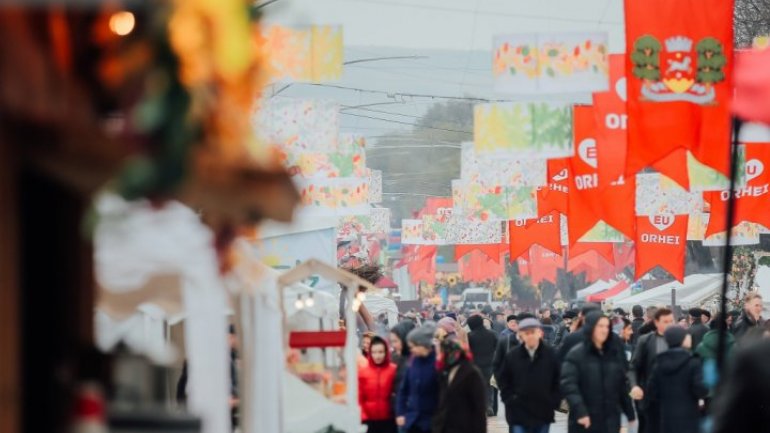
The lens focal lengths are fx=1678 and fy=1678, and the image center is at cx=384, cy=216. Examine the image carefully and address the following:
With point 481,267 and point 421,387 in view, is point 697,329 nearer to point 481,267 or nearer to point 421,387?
point 421,387

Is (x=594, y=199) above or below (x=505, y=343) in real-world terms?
above

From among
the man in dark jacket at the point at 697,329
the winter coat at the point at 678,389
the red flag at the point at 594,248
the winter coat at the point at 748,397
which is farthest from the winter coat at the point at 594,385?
the red flag at the point at 594,248

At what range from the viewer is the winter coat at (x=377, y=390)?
17.0 m

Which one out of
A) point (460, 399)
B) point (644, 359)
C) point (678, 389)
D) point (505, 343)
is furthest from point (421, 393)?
point (505, 343)

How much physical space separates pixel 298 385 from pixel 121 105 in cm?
1151

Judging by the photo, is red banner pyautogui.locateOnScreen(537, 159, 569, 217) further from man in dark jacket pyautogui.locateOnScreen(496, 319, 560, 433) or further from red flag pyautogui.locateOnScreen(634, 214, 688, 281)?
man in dark jacket pyautogui.locateOnScreen(496, 319, 560, 433)

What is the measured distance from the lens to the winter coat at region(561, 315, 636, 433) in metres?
15.4

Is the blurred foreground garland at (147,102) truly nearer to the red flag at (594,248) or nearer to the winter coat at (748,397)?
the winter coat at (748,397)

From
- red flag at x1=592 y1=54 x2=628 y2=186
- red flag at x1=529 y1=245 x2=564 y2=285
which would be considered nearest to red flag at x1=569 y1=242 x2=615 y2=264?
red flag at x1=529 y1=245 x2=564 y2=285

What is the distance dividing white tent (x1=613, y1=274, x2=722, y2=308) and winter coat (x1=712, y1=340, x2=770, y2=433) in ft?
119

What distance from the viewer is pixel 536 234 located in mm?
32938

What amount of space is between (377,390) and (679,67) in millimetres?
4738

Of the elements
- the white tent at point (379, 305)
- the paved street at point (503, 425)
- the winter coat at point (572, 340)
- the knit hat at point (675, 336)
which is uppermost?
the white tent at point (379, 305)

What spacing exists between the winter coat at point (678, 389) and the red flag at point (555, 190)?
792cm
